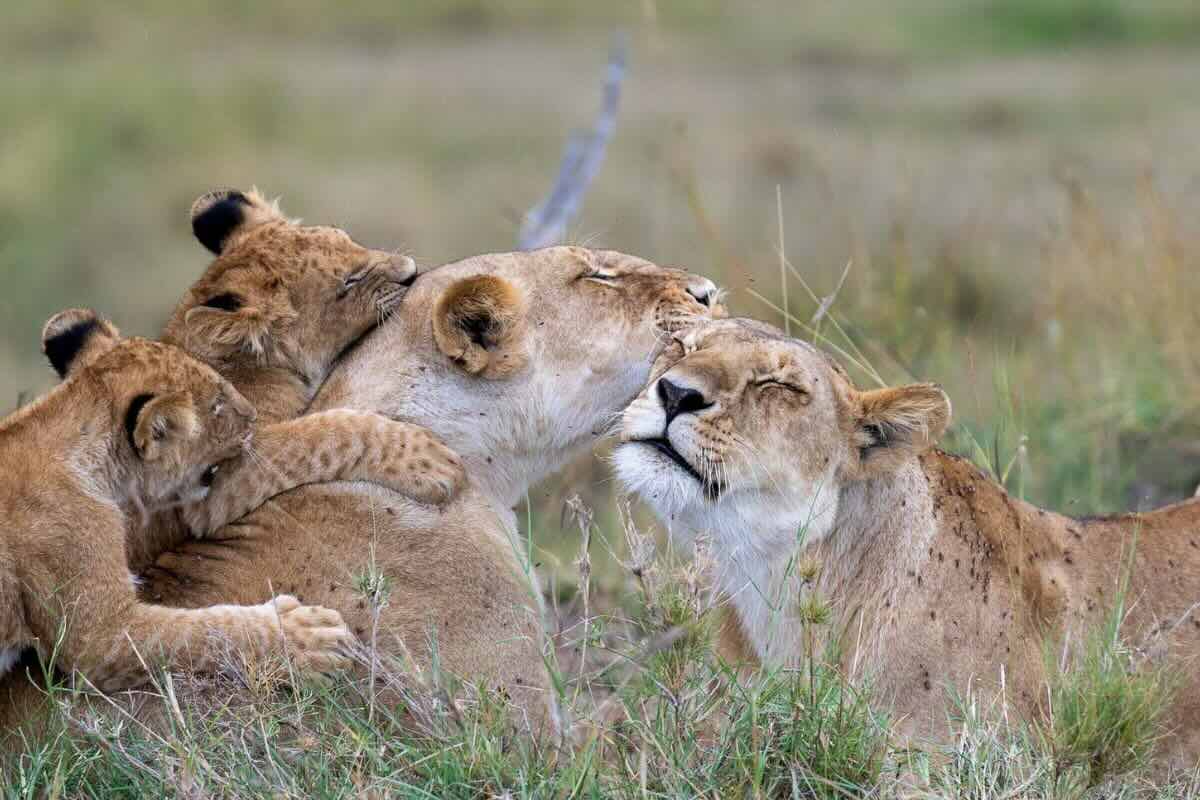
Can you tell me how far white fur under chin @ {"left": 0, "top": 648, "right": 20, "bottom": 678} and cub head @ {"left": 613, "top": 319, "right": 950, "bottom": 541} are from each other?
127cm

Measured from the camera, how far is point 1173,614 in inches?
156

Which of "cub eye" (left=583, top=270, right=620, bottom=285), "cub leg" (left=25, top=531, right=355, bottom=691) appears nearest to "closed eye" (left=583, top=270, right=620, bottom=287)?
"cub eye" (left=583, top=270, right=620, bottom=285)

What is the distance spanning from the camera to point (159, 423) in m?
3.96

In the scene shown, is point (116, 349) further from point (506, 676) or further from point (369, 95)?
point (369, 95)

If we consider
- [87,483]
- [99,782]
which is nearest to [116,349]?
[87,483]

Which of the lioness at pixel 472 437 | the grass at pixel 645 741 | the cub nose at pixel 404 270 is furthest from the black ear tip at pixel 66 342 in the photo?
the grass at pixel 645 741

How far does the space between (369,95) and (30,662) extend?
14.9 m

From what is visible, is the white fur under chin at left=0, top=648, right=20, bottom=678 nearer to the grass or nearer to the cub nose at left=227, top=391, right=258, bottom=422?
the grass

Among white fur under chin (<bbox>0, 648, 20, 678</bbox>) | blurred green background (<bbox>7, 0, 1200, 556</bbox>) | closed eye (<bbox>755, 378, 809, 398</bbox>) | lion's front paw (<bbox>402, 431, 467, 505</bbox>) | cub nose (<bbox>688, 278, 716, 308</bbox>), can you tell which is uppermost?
cub nose (<bbox>688, 278, 716, 308</bbox>)

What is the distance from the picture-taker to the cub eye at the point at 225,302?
14.6 feet

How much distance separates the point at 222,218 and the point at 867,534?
1985mm

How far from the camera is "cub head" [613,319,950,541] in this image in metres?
3.68

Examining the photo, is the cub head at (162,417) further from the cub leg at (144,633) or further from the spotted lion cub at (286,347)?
the cub leg at (144,633)

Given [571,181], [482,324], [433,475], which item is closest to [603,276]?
[482,324]
